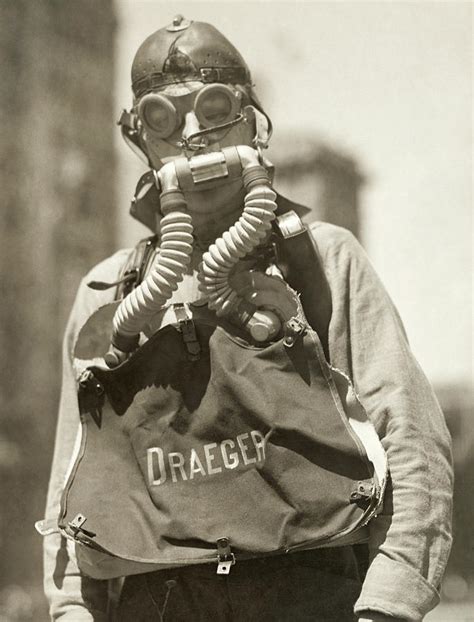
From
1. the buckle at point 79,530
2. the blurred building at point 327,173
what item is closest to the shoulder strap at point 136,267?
the buckle at point 79,530

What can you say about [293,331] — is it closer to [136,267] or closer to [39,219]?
[136,267]

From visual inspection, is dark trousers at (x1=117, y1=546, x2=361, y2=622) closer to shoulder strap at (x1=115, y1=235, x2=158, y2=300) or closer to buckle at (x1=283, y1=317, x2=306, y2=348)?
buckle at (x1=283, y1=317, x2=306, y2=348)

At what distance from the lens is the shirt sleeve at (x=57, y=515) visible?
170 centimetres

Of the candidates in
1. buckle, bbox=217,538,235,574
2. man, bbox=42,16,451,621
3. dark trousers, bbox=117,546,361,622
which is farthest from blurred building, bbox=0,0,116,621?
buckle, bbox=217,538,235,574

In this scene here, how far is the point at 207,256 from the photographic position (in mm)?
1648

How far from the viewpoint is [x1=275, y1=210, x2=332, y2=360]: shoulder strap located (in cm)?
167

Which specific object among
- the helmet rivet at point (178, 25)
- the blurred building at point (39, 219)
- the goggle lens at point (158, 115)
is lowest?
the blurred building at point (39, 219)

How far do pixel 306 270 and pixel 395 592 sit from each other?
57cm

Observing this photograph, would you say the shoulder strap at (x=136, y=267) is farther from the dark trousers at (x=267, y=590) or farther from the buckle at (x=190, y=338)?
the dark trousers at (x=267, y=590)

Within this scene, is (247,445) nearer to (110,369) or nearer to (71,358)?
(110,369)

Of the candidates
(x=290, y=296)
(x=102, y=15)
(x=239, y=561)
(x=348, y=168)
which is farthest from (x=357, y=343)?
(x=102, y=15)

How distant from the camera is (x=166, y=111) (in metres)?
1.80

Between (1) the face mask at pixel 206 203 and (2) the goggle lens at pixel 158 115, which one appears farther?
(2) the goggle lens at pixel 158 115

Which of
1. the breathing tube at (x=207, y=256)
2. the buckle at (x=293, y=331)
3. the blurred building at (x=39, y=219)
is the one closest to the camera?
the buckle at (x=293, y=331)
